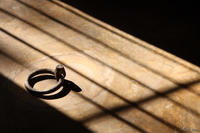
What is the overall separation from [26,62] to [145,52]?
2.29 meters

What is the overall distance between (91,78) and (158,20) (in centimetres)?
255

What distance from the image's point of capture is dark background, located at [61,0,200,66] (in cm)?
566

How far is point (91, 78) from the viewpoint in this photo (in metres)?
4.75

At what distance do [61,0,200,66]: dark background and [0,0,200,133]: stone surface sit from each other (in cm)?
25

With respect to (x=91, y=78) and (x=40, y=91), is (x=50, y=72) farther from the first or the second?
(x=91, y=78)

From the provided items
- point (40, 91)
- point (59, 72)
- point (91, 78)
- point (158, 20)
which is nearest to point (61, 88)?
point (59, 72)

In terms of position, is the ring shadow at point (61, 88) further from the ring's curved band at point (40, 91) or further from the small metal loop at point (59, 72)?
the small metal loop at point (59, 72)

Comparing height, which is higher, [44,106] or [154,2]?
[154,2]

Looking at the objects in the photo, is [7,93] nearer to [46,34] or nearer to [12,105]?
[12,105]

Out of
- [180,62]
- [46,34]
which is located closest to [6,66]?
[46,34]

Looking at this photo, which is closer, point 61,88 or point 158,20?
point 61,88

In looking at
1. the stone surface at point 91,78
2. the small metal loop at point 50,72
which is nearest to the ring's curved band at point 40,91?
the small metal loop at point 50,72

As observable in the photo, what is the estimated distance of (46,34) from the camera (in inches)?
224

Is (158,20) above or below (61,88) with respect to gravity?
above
